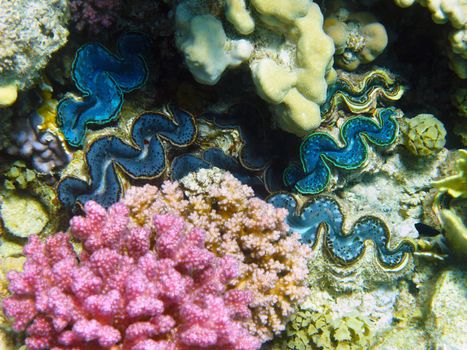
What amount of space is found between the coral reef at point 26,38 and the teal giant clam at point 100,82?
42 cm

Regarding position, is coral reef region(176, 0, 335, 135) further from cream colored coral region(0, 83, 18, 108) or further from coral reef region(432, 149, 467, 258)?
coral reef region(432, 149, 467, 258)

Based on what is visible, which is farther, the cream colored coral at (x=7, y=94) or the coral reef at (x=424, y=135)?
the coral reef at (x=424, y=135)

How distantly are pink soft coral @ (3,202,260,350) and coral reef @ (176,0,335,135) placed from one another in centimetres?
108

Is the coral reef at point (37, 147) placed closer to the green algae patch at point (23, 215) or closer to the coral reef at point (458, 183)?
the green algae patch at point (23, 215)

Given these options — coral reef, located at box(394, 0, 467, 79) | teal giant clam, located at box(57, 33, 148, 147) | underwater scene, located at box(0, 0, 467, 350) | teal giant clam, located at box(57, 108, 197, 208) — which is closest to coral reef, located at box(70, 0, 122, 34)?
underwater scene, located at box(0, 0, 467, 350)

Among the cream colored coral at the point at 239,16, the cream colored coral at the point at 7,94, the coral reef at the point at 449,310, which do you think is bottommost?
the coral reef at the point at 449,310

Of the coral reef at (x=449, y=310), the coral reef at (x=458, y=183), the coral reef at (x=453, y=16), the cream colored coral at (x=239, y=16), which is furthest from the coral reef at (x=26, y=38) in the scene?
the coral reef at (x=449, y=310)

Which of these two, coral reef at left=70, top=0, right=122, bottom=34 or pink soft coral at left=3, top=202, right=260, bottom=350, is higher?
coral reef at left=70, top=0, right=122, bottom=34

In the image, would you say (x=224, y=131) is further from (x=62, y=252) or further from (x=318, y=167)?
(x=62, y=252)

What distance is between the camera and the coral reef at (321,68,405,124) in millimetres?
3492

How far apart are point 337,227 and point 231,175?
3.31 ft

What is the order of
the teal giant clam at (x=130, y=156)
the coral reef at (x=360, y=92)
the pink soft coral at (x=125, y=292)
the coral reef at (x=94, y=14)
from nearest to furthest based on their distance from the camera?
1. the pink soft coral at (x=125, y=292)
2. the coral reef at (x=94, y=14)
3. the teal giant clam at (x=130, y=156)
4. the coral reef at (x=360, y=92)

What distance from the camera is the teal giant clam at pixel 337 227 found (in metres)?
3.30

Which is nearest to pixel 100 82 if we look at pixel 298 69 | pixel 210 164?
pixel 210 164
